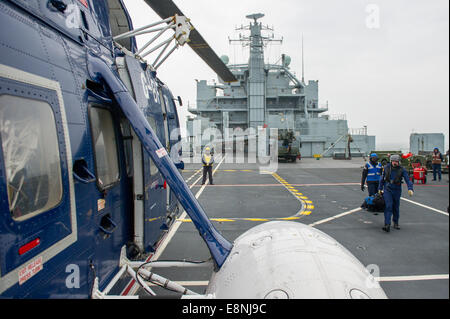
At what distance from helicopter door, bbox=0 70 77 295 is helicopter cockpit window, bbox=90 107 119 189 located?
487 millimetres

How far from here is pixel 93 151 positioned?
2451mm

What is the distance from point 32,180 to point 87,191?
0.58m

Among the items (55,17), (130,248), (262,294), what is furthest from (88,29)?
(262,294)

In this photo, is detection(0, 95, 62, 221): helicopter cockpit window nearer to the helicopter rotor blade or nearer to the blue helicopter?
the blue helicopter

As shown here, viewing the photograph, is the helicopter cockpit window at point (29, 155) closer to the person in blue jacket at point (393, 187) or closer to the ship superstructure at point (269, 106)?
the person in blue jacket at point (393, 187)

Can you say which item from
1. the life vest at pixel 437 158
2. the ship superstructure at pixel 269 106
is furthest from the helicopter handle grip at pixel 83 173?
the ship superstructure at pixel 269 106

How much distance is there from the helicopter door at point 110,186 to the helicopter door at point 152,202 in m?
0.20

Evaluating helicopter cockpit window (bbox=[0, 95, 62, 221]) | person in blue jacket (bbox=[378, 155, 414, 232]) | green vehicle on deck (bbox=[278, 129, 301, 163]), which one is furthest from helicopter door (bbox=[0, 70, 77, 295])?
green vehicle on deck (bbox=[278, 129, 301, 163])

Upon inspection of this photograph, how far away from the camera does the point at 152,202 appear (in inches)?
137

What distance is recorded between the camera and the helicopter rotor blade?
372 cm

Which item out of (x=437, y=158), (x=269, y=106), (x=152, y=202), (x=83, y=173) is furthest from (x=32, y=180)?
(x=269, y=106)

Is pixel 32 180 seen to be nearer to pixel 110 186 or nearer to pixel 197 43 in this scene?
pixel 110 186

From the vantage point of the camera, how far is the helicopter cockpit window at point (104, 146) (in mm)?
2560

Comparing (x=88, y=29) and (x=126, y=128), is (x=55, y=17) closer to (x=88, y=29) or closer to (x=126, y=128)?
(x=88, y=29)
